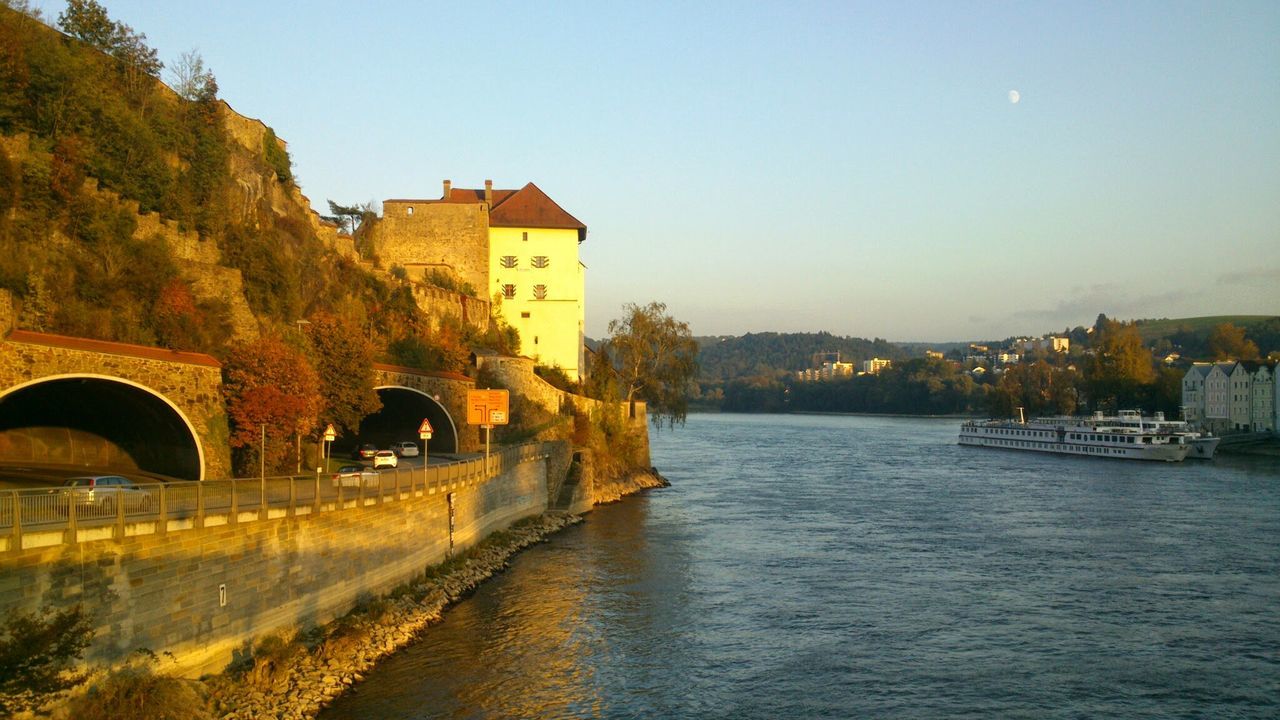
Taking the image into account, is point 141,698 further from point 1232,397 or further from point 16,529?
point 1232,397

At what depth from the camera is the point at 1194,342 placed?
188 meters

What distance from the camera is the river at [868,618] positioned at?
17.8 m

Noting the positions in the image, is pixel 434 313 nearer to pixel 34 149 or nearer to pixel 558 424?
pixel 558 424

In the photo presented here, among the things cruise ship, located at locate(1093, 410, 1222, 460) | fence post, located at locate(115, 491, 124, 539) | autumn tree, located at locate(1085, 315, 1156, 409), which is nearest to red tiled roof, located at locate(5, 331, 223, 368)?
fence post, located at locate(115, 491, 124, 539)

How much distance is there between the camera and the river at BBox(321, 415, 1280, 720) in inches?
699

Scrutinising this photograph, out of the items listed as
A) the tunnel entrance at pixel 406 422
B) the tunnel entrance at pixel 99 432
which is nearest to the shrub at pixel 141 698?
the tunnel entrance at pixel 99 432

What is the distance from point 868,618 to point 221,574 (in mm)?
14476

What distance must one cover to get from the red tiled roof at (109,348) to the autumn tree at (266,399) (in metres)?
0.90

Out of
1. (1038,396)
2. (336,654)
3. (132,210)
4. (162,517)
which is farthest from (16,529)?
(1038,396)

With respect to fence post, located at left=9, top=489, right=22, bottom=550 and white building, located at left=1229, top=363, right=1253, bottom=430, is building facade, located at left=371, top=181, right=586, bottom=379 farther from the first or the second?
white building, located at left=1229, top=363, right=1253, bottom=430

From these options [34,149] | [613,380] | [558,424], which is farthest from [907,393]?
[34,149]

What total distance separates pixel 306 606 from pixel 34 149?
53.4 feet

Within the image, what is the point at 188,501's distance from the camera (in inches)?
613

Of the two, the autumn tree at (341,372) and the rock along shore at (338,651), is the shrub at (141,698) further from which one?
the autumn tree at (341,372)
